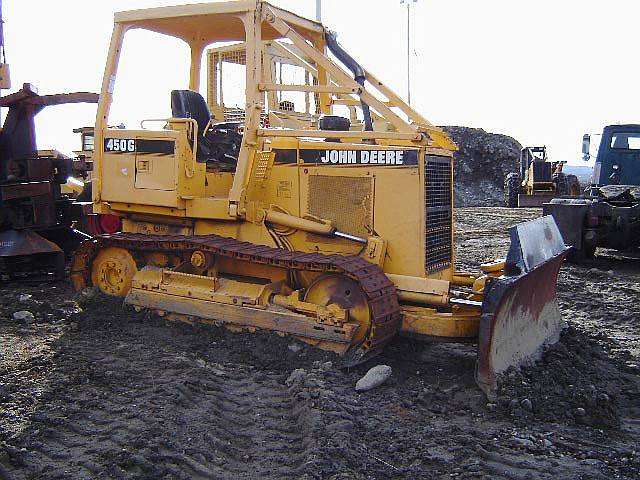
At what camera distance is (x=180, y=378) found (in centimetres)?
511

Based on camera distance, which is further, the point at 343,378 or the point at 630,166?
the point at 630,166

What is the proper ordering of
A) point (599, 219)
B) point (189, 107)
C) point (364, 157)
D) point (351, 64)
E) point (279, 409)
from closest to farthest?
point (279, 409)
point (364, 157)
point (351, 64)
point (189, 107)
point (599, 219)

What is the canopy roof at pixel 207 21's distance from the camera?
632 centimetres

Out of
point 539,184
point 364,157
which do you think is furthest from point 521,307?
point 539,184

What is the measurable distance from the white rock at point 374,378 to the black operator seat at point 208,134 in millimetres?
2621

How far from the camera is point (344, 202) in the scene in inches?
243

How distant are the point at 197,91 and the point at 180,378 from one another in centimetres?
354

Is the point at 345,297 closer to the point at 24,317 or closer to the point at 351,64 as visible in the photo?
the point at 351,64

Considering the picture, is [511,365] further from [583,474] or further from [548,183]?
[548,183]

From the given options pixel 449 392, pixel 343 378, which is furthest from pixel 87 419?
pixel 449 392

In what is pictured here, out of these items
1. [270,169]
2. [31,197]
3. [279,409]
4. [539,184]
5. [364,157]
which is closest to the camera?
[279,409]

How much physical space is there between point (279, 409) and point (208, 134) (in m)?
3.21

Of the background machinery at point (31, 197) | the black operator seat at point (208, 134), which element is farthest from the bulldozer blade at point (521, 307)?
the background machinery at point (31, 197)

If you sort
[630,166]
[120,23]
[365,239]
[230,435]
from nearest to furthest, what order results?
[230,435] < [365,239] < [120,23] < [630,166]
